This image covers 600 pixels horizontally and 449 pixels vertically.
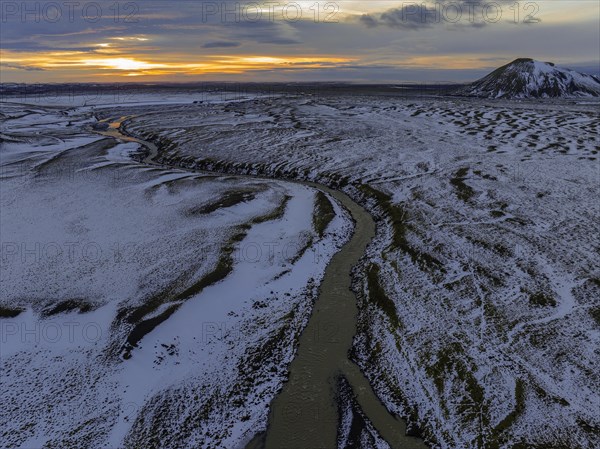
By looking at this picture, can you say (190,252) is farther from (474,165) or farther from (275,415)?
(474,165)

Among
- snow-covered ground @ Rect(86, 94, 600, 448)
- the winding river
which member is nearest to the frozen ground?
snow-covered ground @ Rect(86, 94, 600, 448)

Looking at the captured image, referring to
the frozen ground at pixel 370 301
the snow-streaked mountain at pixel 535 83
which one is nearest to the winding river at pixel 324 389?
the frozen ground at pixel 370 301

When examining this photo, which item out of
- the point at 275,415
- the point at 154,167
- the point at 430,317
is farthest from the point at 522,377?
the point at 154,167

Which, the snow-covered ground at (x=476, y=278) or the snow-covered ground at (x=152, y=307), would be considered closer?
the snow-covered ground at (x=476, y=278)

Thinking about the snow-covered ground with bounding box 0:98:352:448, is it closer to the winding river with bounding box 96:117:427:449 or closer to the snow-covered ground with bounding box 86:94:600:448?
the winding river with bounding box 96:117:427:449

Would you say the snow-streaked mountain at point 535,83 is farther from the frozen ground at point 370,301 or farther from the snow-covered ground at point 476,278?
the frozen ground at point 370,301

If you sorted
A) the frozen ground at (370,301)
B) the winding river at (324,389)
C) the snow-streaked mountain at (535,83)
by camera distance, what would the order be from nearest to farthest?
the winding river at (324,389), the frozen ground at (370,301), the snow-streaked mountain at (535,83)

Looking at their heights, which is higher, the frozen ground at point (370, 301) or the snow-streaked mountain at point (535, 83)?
the snow-streaked mountain at point (535, 83)

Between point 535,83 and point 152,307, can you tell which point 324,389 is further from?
point 535,83

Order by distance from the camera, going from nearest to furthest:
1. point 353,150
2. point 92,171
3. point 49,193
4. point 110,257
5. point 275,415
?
point 275,415, point 110,257, point 49,193, point 92,171, point 353,150
